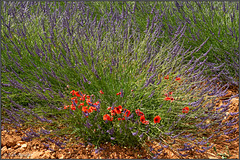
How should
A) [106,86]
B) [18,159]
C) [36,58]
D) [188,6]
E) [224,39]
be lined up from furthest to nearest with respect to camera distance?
[188,6] → [224,39] → [36,58] → [106,86] → [18,159]

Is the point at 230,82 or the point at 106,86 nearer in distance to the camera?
the point at 106,86

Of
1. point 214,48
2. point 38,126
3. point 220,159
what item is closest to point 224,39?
point 214,48

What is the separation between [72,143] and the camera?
1920 mm

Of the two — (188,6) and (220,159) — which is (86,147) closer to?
(220,159)

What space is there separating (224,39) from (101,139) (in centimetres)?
215

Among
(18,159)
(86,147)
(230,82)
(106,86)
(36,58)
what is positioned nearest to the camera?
(18,159)

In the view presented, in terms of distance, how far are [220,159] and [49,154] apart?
1381mm

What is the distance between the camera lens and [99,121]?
1.93 metres

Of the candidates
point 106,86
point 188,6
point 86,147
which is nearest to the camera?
point 86,147

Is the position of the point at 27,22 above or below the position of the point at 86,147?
above

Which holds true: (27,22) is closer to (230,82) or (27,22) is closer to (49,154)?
(49,154)

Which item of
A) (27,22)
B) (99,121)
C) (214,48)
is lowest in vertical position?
(99,121)

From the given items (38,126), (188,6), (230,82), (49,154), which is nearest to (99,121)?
(49,154)

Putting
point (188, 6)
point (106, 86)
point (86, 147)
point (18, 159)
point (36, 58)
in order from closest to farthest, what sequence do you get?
point (18, 159)
point (86, 147)
point (106, 86)
point (36, 58)
point (188, 6)
